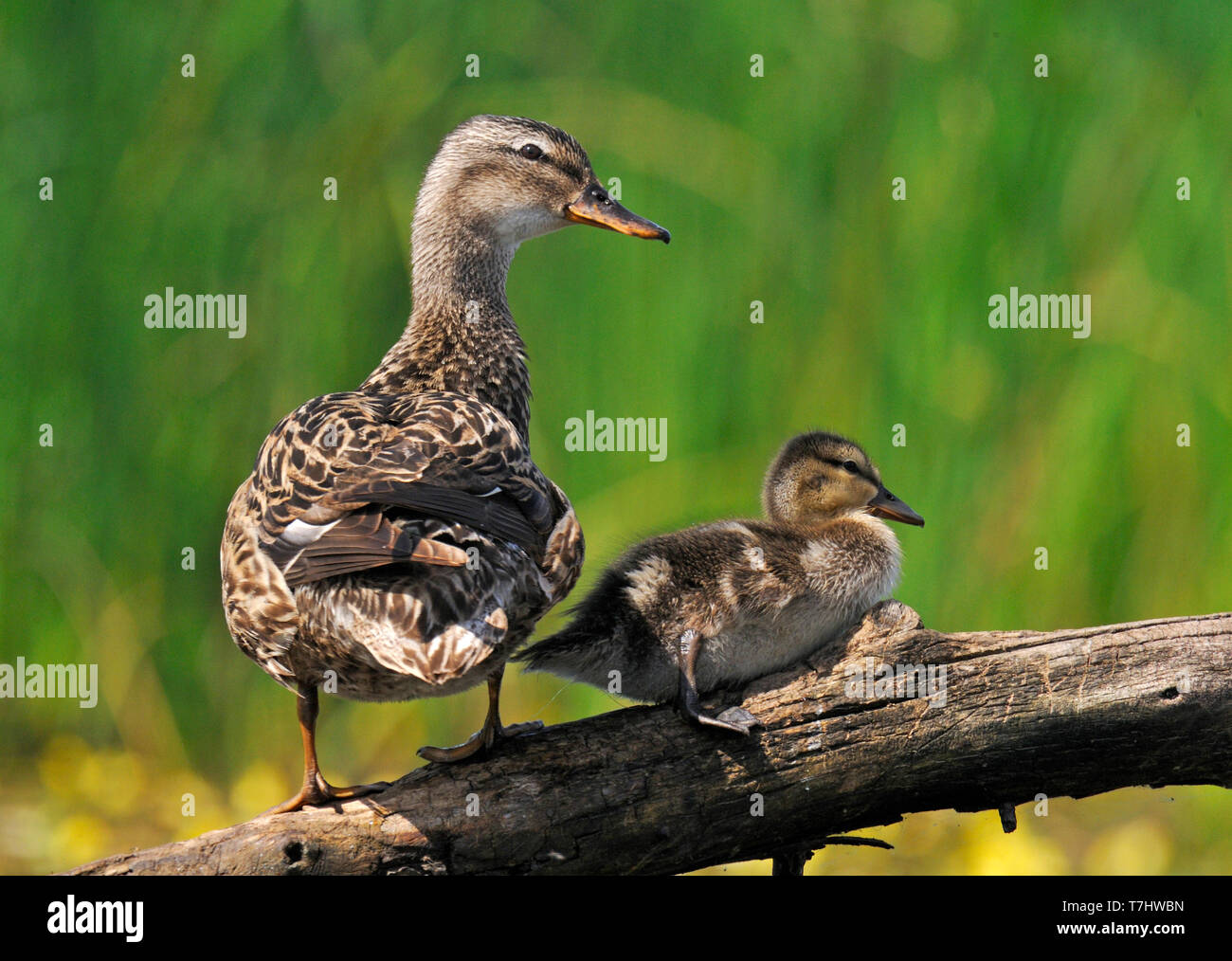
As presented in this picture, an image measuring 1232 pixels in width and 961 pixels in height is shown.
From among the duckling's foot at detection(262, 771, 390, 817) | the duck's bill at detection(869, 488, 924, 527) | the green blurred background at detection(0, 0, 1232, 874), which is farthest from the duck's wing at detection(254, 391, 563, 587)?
the green blurred background at detection(0, 0, 1232, 874)

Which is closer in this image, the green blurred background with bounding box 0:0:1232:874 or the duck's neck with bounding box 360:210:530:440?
the duck's neck with bounding box 360:210:530:440

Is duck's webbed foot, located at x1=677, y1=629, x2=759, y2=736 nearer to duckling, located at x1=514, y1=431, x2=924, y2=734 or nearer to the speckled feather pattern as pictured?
duckling, located at x1=514, y1=431, x2=924, y2=734

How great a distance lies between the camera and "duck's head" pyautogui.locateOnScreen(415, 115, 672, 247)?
4266 mm

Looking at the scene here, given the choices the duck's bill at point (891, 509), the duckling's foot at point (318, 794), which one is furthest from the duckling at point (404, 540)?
the duck's bill at point (891, 509)

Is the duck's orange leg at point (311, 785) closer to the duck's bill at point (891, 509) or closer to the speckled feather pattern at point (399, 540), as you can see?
the speckled feather pattern at point (399, 540)

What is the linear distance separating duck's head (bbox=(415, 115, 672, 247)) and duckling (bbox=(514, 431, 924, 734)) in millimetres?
1158

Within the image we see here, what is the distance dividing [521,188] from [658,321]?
1.10 m

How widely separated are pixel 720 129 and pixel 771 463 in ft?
5.77

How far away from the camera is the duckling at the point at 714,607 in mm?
3527

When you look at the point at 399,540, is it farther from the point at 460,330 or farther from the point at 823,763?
the point at 460,330

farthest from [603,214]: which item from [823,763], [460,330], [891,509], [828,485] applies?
[823,763]

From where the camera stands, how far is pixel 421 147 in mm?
5520

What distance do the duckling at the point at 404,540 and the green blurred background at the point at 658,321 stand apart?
140 centimetres

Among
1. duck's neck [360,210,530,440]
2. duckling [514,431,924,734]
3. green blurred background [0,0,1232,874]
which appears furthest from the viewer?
green blurred background [0,0,1232,874]
